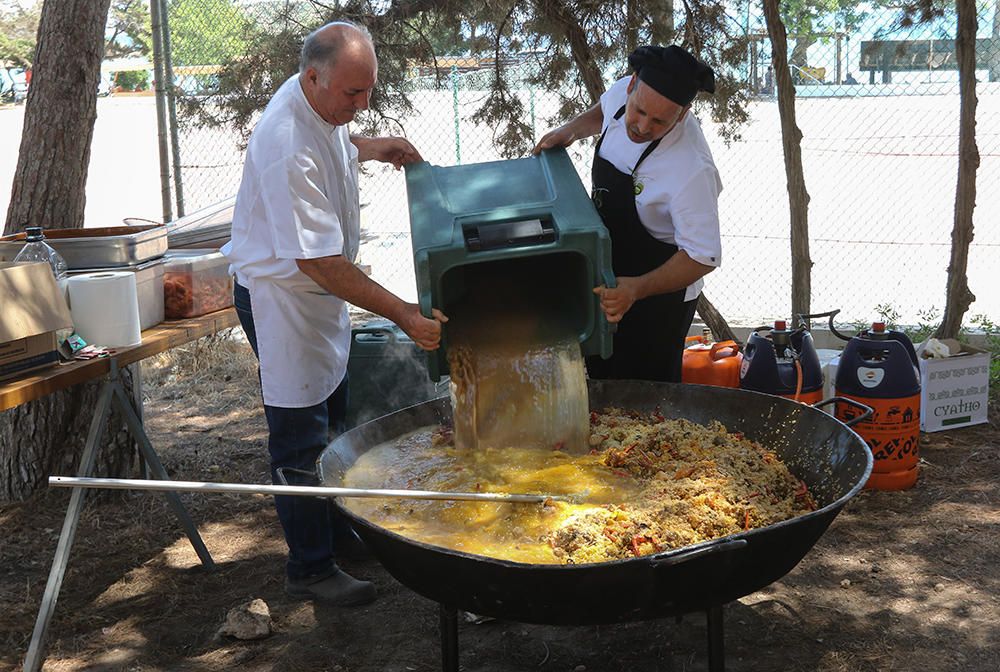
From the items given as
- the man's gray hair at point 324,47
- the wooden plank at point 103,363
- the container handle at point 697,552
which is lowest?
the container handle at point 697,552

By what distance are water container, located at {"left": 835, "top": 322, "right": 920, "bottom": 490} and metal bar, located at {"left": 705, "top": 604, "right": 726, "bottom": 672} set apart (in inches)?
84.8

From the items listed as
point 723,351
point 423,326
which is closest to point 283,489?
point 423,326

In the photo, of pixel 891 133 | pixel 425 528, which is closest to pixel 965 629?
pixel 425 528

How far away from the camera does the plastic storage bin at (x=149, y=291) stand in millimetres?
3884

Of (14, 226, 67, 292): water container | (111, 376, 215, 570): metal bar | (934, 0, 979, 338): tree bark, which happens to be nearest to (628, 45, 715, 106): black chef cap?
(14, 226, 67, 292): water container

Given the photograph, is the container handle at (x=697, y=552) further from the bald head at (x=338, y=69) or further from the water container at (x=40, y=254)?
the water container at (x=40, y=254)

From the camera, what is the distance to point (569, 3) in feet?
17.9

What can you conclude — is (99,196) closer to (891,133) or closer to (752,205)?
(752,205)

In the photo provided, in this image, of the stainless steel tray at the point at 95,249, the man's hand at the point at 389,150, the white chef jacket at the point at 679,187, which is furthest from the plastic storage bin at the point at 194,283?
the white chef jacket at the point at 679,187

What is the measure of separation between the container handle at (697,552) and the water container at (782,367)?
7.86ft

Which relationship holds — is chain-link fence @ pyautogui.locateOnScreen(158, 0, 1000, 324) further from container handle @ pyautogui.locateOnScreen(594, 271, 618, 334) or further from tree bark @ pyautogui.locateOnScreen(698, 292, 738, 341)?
container handle @ pyautogui.locateOnScreen(594, 271, 618, 334)

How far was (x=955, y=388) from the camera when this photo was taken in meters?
5.24

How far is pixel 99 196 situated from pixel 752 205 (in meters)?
9.47

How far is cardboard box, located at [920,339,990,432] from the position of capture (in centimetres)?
512
